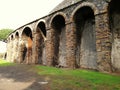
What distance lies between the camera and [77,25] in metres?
12.4

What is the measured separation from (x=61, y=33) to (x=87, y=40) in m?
3.24

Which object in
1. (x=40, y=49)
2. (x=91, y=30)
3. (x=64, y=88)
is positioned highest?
(x=91, y=30)

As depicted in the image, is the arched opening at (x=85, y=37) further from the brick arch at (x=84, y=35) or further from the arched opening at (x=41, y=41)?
the arched opening at (x=41, y=41)

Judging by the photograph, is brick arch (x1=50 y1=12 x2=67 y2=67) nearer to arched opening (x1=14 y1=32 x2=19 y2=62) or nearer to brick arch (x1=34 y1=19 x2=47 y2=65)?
brick arch (x1=34 y1=19 x2=47 y2=65)

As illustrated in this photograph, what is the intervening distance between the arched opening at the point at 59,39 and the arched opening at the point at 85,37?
2.07 meters

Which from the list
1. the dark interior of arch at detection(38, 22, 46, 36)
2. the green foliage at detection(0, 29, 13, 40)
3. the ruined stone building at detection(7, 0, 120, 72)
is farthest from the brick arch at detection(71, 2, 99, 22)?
the green foliage at detection(0, 29, 13, 40)

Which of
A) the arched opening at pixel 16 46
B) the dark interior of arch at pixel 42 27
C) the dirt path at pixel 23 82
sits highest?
the dark interior of arch at pixel 42 27

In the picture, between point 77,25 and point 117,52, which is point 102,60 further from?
point 77,25

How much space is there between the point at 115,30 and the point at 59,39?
18.2 feet

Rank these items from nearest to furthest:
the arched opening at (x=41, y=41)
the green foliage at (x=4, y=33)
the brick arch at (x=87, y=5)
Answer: the brick arch at (x=87, y=5) → the arched opening at (x=41, y=41) → the green foliage at (x=4, y=33)

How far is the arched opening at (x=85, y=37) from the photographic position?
11727 millimetres

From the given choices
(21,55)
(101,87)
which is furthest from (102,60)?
(21,55)

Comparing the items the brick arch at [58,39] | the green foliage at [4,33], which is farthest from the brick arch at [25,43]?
the green foliage at [4,33]

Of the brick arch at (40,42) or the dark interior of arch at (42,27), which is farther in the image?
the dark interior of arch at (42,27)
